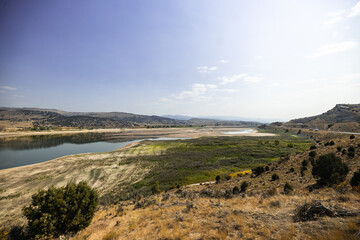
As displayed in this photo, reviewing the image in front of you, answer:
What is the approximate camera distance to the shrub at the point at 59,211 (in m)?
9.20

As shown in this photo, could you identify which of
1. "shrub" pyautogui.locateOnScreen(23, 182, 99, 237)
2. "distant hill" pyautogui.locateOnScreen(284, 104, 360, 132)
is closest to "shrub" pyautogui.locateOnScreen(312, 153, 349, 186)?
"shrub" pyautogui.locateOnScreen(23, 182, 99, 237)

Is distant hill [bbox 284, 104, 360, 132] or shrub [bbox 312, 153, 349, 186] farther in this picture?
distant hill [bbox 284, 104, 360, 132]

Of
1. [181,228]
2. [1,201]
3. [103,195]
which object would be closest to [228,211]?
[181,228]

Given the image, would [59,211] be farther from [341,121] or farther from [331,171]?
[341,121]


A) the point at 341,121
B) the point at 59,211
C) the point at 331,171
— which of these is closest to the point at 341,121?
the point at 341,121

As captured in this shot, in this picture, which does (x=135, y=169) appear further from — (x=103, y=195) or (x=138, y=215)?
(x=138, y=215)

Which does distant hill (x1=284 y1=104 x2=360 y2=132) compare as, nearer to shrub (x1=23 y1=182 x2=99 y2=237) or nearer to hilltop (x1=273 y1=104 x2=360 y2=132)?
hilltop (x1=273 y1=104 x2=360 y2=132)

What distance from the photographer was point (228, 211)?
36.9 ft

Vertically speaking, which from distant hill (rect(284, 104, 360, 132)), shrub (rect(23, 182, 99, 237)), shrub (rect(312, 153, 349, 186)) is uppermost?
distant hill (rect(284, 104, 360, 132))

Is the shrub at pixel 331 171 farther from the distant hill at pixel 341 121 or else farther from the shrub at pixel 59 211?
the distant hill at pixel 341 121

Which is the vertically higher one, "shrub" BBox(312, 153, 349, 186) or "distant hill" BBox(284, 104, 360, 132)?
"distant hill" BBox(284, 104, 360, 132)

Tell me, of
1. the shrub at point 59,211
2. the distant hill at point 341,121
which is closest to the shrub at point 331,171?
the shrub at point 59,211

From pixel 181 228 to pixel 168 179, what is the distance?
759 inches

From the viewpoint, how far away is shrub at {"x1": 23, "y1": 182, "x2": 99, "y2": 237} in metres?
9.20
